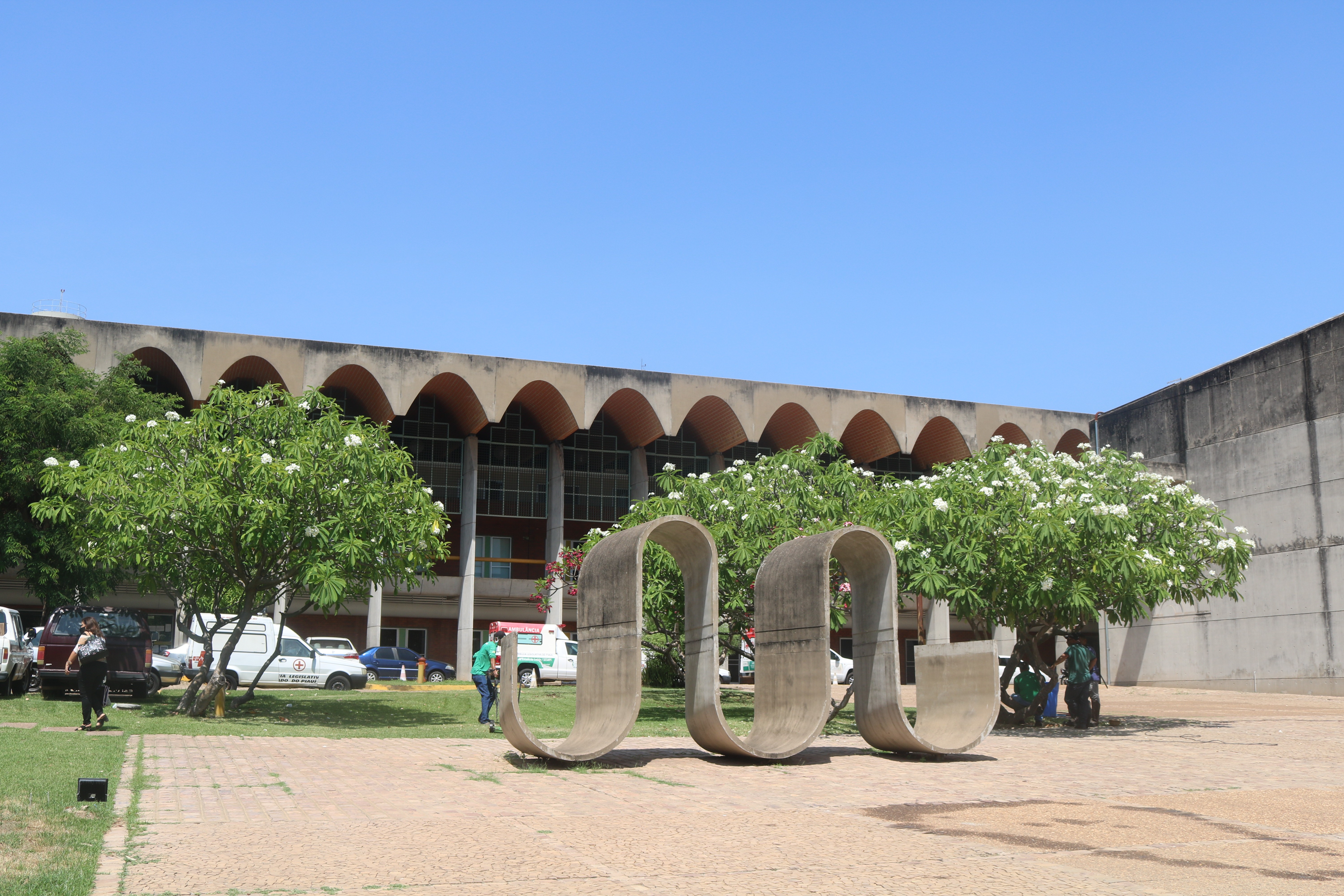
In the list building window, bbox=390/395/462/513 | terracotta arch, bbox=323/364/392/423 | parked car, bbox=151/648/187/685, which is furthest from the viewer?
building window, bbox=390/395/462/513

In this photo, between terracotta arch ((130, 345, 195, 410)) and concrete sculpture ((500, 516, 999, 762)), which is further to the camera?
terracotta arch ((130, 345, 195, 410))

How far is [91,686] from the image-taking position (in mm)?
14859

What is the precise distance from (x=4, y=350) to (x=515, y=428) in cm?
2582

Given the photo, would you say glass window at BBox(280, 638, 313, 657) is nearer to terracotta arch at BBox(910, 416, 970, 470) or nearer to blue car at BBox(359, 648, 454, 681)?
blue car at BBox(359, 648, 454, 681)

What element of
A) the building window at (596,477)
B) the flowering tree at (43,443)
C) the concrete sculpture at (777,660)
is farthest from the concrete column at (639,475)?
the concrete sculpture at (777,660)

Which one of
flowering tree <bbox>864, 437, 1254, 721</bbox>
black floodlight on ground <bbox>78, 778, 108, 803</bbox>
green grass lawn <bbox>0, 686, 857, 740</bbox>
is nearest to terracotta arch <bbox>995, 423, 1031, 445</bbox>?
green grass lawn <bbox>0, 686, 857, 740</bbox>

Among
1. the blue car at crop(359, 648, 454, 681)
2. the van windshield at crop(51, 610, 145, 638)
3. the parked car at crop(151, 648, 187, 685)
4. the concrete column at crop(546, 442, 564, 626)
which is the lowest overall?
the blue car at crop(359, 648, 454, 681)

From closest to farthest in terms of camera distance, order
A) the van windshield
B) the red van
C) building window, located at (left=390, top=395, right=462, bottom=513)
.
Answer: the red van → the van windshield → building window, located at (left=390, top=395, right=462, bottom=513)

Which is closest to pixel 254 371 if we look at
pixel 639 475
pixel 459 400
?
pixel 459 400

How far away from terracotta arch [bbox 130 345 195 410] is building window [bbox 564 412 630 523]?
15.8 m

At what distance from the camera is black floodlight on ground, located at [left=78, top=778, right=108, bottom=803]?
822cm

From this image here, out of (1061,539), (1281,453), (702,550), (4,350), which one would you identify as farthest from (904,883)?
(1281,453)

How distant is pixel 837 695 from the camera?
31.8 m

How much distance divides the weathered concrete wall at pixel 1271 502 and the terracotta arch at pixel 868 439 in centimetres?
1186
